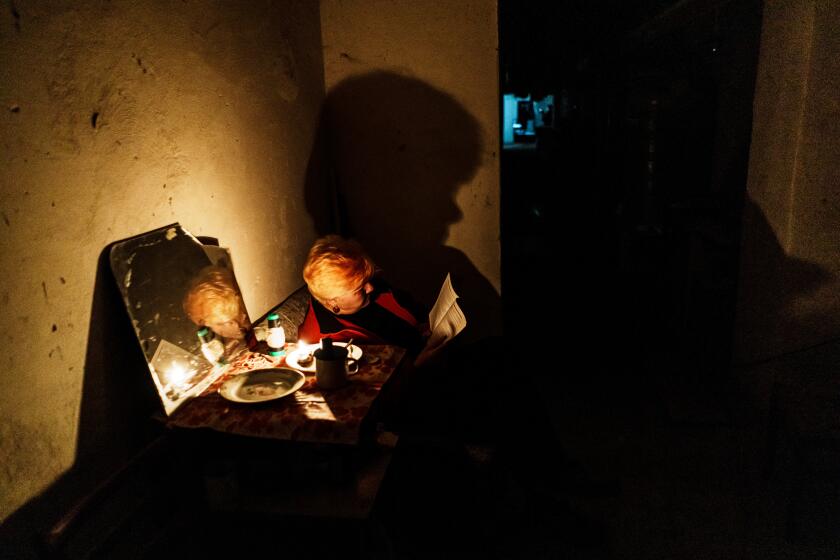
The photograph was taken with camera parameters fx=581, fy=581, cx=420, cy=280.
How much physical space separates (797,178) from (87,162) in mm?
2762

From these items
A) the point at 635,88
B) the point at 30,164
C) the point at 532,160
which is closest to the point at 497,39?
the point at 30,164

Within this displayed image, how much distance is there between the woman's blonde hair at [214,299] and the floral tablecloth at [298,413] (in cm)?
19

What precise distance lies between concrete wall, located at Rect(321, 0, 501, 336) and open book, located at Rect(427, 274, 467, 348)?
104 centimetres

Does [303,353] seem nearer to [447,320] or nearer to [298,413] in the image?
[298,413]

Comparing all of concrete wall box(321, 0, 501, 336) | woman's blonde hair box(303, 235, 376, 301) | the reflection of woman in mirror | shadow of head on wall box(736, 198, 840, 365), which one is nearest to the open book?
woman's blonde hair box(303, 235, 376, 301)

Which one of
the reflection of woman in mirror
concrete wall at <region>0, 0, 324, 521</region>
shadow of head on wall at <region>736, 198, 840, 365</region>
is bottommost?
shadow of head on wall at <region>736, 198, 840, 365</region>

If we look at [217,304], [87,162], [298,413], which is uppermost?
[87,162]

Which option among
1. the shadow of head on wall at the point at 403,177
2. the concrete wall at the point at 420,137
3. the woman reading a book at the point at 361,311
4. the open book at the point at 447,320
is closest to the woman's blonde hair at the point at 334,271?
the woman reading a book at the point at 361,311

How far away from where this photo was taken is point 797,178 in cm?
259

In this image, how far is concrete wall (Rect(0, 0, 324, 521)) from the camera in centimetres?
123

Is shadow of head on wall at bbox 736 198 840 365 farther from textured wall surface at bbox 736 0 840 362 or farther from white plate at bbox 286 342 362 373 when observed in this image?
white plate at bbox 286 342 362 373

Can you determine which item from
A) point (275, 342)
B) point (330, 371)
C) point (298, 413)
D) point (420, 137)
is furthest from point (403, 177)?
point (298, 413)

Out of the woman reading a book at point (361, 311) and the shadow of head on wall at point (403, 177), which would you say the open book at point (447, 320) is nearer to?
the woman reading a book at point (361, 311)

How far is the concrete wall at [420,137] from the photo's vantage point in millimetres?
3002
